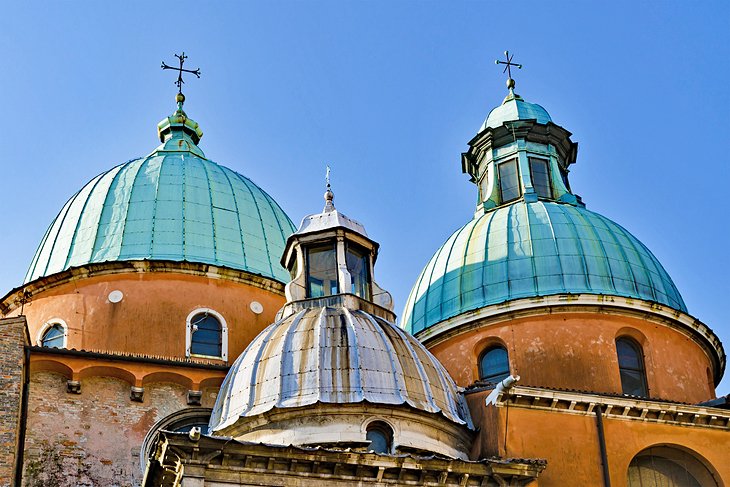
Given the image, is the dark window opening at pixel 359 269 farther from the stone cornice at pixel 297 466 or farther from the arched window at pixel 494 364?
the stone cornice at pixel 297 466

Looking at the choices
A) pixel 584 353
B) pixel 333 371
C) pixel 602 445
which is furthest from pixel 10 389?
pixel 584 353

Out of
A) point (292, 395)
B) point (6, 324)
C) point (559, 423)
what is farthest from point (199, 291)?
point (559, 423)

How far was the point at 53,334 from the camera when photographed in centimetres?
3175

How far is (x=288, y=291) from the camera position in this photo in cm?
2917

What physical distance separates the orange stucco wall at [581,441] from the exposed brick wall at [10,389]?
9142mm

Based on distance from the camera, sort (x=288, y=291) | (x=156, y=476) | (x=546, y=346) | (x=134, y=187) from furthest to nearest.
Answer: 1. (x=134, y=187)
2. (x=546, y=346)
3. (x=288, y=291)
4. (x=156, y=476)

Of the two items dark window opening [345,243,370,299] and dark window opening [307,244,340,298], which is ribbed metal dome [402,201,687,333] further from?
dark window opening [307,244,340,298]

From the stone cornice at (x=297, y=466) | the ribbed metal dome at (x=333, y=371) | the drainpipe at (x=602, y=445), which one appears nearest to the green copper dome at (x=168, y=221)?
the ribbed metal dome at (x=333, y=371)

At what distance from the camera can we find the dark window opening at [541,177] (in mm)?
37188

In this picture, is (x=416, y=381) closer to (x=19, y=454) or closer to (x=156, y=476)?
(x=156, y=476)

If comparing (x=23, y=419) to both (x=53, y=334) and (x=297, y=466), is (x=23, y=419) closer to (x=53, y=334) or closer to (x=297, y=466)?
(x=53, y=334)

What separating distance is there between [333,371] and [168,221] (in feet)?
32.6

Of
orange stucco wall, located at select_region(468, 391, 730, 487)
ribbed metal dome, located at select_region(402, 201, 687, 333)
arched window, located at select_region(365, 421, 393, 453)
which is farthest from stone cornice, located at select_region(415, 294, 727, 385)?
arched window, located at select_region(365, 421, 393, 453)

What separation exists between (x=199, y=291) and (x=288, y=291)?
4.04 meters
